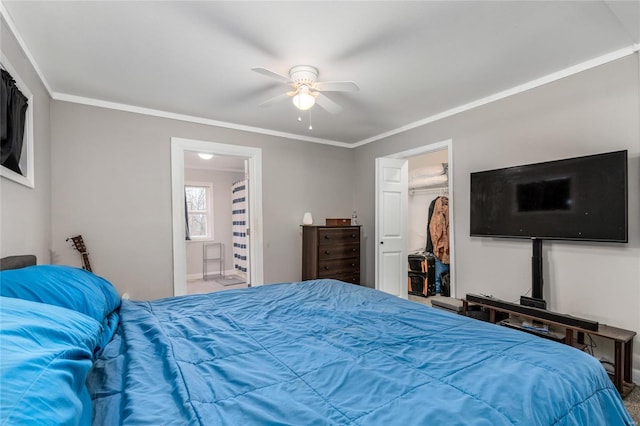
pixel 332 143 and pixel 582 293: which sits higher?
pixel 332 143

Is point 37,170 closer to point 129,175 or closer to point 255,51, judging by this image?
point 129,175

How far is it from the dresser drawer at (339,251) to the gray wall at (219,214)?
355 cm

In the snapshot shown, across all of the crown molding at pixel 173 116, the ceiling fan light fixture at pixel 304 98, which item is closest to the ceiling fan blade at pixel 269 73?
the ceiling fan light fixture at pixel 304 98

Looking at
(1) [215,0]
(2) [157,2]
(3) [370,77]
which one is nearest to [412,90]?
(3) [370,77]

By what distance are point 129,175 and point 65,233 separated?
84cm

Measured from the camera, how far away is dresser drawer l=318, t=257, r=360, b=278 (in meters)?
4.18

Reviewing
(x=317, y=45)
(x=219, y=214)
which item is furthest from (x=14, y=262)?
(x=219, y=214)

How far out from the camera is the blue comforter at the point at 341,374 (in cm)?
85

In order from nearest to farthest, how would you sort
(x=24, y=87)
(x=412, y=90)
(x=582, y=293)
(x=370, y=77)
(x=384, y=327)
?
(x=384, y=327) → (x=24, y=87) → (x=582, y=293) → (x=370, y=77) → (x=412, y=90)

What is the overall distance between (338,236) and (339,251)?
22 centimetres

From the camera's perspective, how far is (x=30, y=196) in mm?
2363

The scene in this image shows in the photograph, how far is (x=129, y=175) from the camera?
3.41 m

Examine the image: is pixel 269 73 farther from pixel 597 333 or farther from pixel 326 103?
pixel 597 333

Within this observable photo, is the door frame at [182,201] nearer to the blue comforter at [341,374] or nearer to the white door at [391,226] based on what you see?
the white door at [391,226]
